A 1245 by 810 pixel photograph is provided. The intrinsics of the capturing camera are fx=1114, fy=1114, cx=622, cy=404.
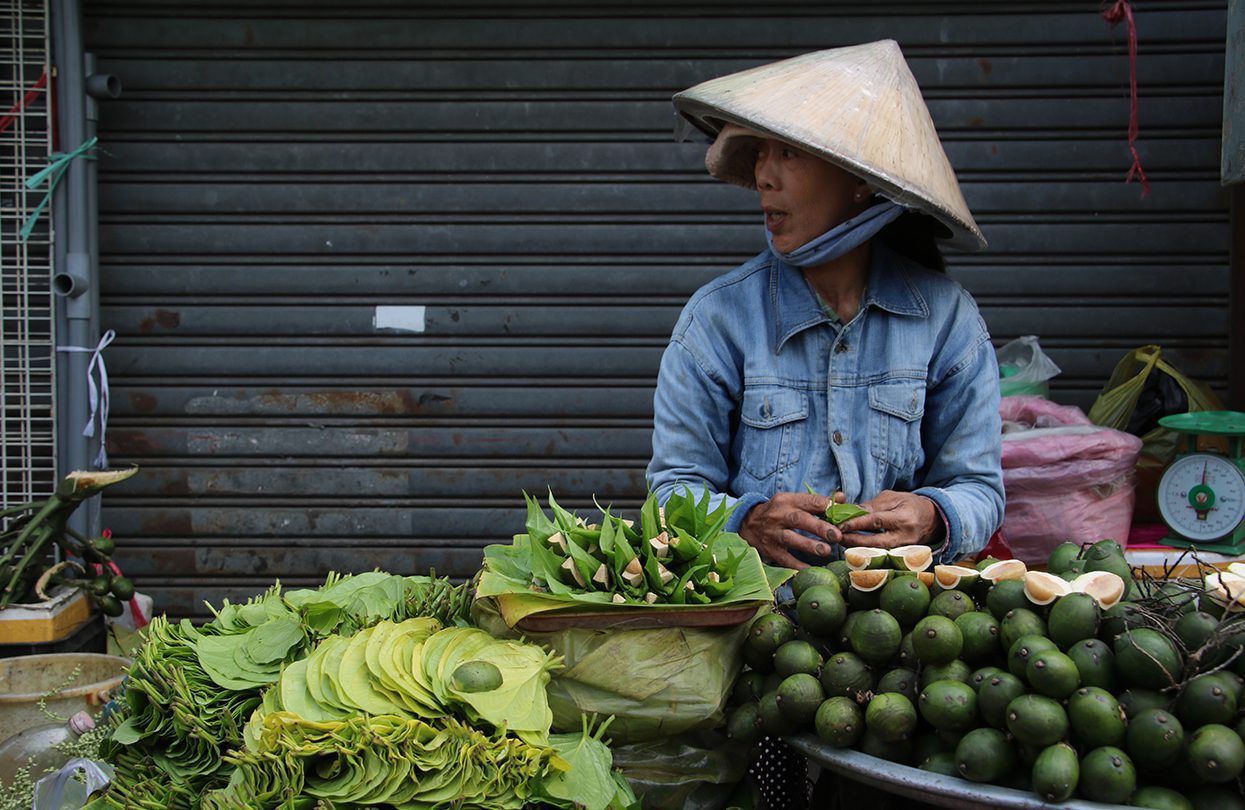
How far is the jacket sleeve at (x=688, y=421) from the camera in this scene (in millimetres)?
2680

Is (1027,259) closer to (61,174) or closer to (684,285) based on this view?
(684,285)

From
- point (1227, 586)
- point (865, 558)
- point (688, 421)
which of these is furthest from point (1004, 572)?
point (688, 421)

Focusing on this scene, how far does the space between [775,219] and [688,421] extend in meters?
0.53

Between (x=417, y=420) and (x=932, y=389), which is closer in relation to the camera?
(x=932, y=389)

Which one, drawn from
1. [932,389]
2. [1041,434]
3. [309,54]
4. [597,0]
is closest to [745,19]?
[597,0]

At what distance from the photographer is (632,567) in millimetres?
2066

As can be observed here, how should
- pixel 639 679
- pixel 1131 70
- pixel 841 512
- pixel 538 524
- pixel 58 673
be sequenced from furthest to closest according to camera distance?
pixel 1131 70 < pixel 58 673 < pixel 841 512 < pixel 538 524 < pixel 639 679

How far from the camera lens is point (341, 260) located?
210 inches

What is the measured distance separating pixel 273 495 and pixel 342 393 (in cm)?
60

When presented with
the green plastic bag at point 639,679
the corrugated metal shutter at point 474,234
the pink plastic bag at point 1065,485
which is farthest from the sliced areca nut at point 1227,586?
the corrugated metal shutter at point 474,234

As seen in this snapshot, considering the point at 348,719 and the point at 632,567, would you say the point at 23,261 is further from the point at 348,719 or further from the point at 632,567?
the point at 632,567

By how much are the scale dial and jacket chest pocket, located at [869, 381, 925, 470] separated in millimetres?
1865

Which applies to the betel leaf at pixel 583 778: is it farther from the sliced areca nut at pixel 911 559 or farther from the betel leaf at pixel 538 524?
the sliced areca nut at pixel 911 559

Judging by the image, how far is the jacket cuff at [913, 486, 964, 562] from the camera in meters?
2.58
